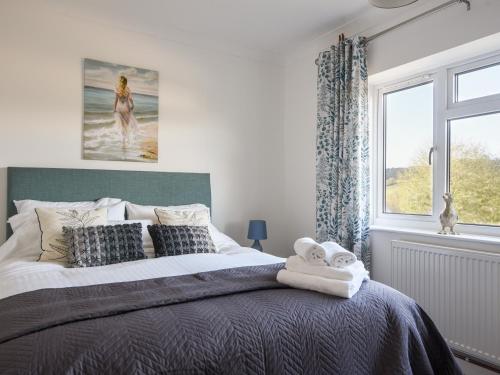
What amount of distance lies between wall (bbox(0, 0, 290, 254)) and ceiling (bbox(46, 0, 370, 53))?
10 cm

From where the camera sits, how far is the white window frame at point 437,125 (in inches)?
96.1

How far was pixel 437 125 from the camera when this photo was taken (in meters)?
2.71

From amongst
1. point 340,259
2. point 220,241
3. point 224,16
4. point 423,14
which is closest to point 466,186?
point 423,14

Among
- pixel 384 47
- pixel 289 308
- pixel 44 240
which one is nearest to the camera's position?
pixel 289 308

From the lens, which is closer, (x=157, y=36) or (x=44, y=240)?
(x=44, y=240)

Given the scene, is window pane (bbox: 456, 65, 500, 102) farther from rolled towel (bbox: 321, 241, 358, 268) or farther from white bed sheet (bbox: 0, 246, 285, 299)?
white bed sheet (bbox: 0, 246, 285, 299)

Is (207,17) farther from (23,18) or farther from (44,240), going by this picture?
(44,240)

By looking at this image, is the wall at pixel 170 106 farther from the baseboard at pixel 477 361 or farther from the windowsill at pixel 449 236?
the baseboard at pixel 477 361

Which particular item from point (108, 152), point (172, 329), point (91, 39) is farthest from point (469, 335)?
point (91, 39)

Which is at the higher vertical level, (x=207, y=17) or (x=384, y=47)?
(x=207, y=17)

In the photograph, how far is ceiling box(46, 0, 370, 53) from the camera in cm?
275

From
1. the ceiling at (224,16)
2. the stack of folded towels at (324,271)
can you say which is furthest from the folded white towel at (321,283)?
the ceiling at (224,16)

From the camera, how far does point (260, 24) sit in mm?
3105

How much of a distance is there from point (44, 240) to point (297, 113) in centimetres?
262
